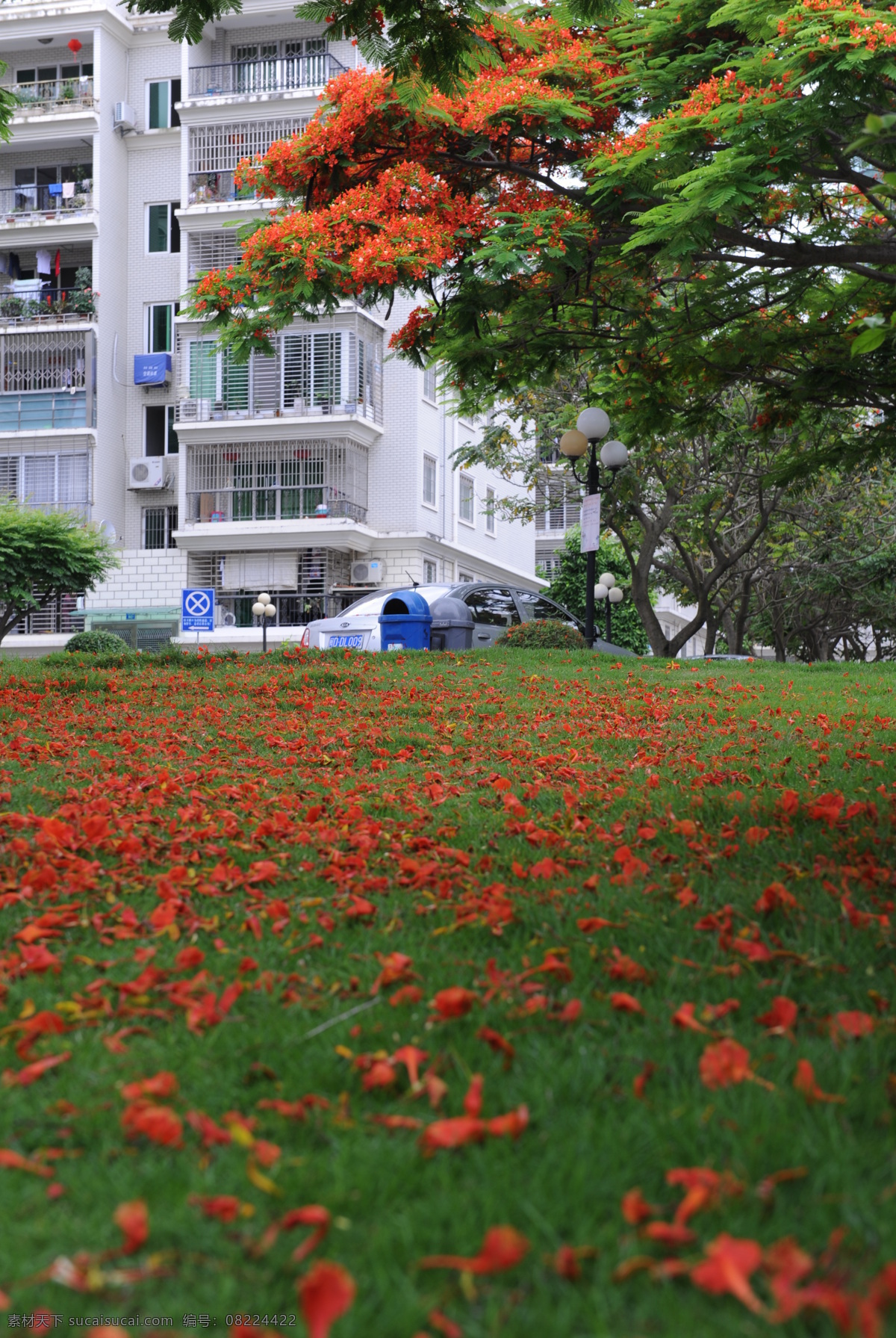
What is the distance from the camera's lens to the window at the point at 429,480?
33125 mm

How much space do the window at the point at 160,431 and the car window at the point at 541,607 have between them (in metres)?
18.1

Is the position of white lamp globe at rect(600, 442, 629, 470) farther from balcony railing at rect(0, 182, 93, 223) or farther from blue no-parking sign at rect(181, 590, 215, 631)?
balcony railing at rect(0, 182, 93, 223)

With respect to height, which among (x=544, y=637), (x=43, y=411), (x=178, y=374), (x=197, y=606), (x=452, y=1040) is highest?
(x=178, y=374)

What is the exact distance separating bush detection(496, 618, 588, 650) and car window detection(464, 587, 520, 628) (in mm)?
1473

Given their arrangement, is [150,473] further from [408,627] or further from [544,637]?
[544,637]

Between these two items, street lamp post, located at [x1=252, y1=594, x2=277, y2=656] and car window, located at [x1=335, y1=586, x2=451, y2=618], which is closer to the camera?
car window, located at [x1=335, y1=586, x2=451, y2=618]

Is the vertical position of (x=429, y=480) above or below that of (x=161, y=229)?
below

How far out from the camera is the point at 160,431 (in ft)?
114

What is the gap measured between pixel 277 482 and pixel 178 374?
536cm

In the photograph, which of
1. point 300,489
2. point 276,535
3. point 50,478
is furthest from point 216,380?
point 50,478

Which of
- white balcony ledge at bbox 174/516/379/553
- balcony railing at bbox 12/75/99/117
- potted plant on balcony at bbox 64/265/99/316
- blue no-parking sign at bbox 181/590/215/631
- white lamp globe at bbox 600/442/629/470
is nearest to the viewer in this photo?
white lamp globe at bbox 600/442/629/470

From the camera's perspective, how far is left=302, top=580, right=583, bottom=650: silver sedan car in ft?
58.6

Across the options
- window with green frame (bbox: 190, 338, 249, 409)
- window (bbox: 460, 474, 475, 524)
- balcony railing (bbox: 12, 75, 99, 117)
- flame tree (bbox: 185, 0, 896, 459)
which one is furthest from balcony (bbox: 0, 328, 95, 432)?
flame tree (bbox: 185, 0, 896, 459)

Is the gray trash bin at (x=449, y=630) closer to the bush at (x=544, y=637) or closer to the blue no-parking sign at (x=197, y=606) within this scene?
the bush at (x=544, y=637)
